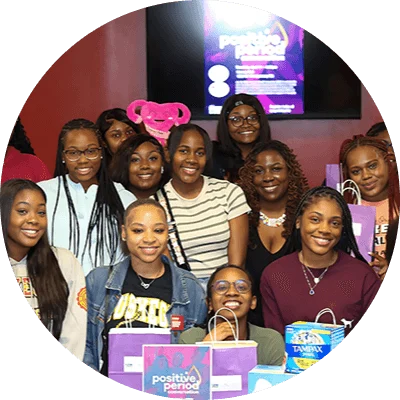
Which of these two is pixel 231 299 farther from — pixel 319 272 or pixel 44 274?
pixel 44 274

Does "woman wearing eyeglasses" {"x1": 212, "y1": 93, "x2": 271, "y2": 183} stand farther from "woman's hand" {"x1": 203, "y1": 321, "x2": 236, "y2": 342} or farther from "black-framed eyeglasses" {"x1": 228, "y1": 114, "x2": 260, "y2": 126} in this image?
"woman's hand" {"x1": 203, "y1": 321, "x2": 236, "y2": 342}

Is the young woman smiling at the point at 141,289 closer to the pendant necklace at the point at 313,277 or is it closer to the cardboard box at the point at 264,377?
the cardboard box at the point at 264,377

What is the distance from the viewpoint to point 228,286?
10.4ft

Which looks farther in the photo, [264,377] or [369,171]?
[369,171]

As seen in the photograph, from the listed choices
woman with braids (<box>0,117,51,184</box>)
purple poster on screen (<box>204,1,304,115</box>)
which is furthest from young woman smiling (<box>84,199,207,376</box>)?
purple poster on screen (<box>204,1,304,115</box>)

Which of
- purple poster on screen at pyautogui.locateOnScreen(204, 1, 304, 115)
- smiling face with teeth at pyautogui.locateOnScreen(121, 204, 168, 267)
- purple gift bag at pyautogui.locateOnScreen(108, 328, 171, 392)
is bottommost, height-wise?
purple gift bag at pyautogui.locateOnScreen(108, 328, 171, 392)

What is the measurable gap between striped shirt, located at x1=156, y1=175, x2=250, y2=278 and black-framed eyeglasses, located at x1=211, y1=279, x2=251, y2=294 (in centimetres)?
5

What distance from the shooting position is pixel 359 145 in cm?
325

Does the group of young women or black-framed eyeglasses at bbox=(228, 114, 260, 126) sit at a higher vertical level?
black-framed eyeglasses at bbox=(228, 114, 260, 126)

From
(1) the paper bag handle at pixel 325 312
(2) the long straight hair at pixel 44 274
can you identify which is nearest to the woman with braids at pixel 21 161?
(2) the long straight hair at pixel 44 274

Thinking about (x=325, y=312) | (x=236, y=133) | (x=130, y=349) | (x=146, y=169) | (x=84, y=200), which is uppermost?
(x=236, y=133)

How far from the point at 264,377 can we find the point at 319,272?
414 millimetres

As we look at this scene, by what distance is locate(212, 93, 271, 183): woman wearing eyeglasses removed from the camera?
3.21m

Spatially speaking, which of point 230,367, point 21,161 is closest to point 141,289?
point 230,367
